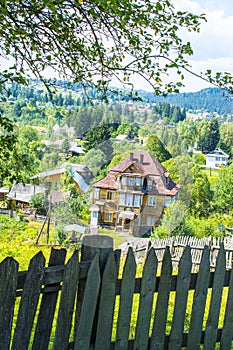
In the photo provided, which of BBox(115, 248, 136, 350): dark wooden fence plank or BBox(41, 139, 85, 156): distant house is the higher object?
BBox(41, 139, 85, 156): distant house

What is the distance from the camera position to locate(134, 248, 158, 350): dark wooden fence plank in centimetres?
183

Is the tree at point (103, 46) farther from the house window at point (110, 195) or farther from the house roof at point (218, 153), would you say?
the house roof at point (218, 153)

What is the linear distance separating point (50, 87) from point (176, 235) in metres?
5.30

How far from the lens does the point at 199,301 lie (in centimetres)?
205

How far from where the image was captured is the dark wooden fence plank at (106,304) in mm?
1741

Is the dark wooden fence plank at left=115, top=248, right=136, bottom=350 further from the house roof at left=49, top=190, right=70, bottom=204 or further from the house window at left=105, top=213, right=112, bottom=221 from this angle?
the house roof at left=49, top=190, right=70, bottom=204

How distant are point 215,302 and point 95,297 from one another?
2.08ft

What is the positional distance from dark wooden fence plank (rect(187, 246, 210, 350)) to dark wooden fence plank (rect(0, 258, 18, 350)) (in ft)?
2.61

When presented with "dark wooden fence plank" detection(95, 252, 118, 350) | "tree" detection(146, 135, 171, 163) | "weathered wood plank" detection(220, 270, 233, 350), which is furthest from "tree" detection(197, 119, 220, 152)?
"dark wooden fence plank" detection(95, 252, 118, 350)

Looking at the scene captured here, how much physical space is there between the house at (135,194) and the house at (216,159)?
17.9ft

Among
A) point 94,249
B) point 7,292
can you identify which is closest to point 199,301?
point 94,249

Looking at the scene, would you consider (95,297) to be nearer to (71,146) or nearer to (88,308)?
(88,308)

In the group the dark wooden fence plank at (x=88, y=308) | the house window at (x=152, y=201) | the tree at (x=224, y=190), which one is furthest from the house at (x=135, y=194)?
the tree at (x=224, y=190)

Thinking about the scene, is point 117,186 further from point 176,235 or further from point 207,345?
point 176,235
